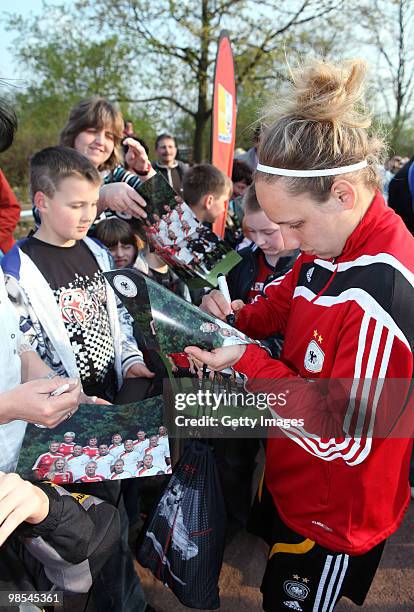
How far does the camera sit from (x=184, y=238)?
1933 millimetres

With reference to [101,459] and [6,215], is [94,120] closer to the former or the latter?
[6,215]

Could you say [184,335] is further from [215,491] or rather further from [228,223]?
[228,223]

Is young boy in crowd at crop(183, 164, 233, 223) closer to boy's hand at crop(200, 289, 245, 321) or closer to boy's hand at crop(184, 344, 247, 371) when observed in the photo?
boy's hand at crop(200, 289, 245, 321)

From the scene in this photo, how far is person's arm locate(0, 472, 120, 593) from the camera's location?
0.98 m

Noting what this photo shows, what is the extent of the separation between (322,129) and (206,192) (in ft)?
6.41

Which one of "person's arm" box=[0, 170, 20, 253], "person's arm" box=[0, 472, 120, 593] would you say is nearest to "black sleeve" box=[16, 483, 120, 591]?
"person's arm" box=[0, 472, 120, 593]

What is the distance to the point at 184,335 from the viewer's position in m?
1.33

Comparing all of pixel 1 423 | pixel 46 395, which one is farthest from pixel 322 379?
pixel 1 423

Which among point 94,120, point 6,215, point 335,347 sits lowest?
point 6,215

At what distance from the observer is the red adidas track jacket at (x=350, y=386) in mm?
1139

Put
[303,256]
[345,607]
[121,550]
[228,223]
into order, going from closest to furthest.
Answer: [303,256] → [121,550] → [345,607] → [228,223]

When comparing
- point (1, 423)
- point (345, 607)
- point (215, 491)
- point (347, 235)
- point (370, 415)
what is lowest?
point (345, 607)

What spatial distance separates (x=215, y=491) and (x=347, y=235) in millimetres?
989

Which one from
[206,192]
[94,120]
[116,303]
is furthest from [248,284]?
[94,120]
